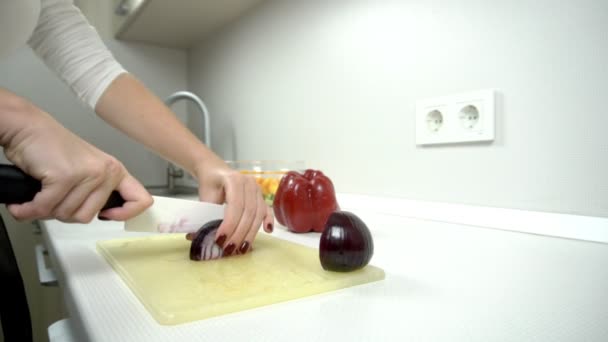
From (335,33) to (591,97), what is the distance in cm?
60

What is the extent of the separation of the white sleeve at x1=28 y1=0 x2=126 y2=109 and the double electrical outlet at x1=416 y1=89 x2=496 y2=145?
60 centimetres

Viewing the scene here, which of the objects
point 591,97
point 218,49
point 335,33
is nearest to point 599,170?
point 591,97

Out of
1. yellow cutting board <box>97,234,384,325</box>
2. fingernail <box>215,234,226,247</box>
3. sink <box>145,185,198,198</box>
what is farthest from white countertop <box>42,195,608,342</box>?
sink <box>145,185,198,198</box>

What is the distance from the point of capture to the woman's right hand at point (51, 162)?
0.37 m

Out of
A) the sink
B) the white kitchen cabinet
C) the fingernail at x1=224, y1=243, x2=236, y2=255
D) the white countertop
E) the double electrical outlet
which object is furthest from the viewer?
the sink

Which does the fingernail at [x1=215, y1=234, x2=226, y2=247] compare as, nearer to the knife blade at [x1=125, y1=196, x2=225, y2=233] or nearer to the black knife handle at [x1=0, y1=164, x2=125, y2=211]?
the knife blade at [x1=125, y1=196, x2=225, y2=233]

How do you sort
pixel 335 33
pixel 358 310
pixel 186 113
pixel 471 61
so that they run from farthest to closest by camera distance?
1. pixel 186 113
2. pixel 335 33
3. pixel 471 61
4. pixel 358 310

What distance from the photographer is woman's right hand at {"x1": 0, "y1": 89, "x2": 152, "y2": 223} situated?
0.37 meters

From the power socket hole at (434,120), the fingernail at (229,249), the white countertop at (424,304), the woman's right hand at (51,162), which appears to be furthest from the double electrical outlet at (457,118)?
the woman's right hand at (51,162)

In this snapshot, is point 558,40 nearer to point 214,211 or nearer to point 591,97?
point 591,97

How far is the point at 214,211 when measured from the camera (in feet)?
1.86

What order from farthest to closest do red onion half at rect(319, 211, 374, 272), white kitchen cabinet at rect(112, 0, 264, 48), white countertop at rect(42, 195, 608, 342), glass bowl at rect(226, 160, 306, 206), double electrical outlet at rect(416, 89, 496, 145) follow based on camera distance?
white kitchen cabinet at rect(112, 0, 264, 48)
glass bowl at rect(226, 160, 306, 206)
double electrical outlet at rect(416, 89, 496, 145)
red onion half at rect(319, 211, 374, 272)
white countertop at rect(42, 195, 608, 342)

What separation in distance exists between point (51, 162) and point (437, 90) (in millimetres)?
643

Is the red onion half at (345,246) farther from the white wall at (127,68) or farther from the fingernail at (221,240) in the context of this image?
the white wall at (127,68)
